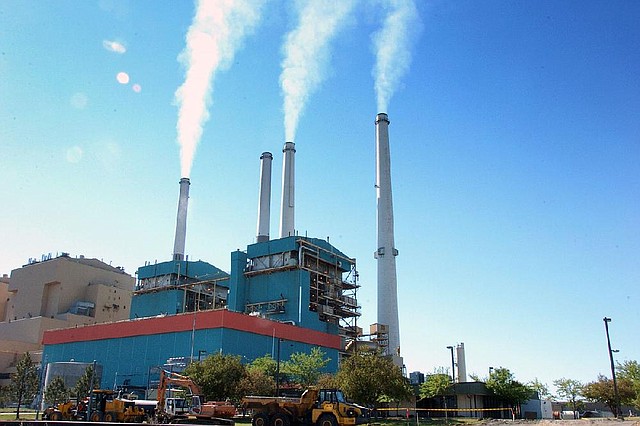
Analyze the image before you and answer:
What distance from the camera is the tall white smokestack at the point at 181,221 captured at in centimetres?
9281

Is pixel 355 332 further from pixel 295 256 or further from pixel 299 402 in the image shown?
pixel 299 402

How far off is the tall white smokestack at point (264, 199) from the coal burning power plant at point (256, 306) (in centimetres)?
16

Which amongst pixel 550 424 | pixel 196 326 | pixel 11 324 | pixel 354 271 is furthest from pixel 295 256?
pixel 11 324

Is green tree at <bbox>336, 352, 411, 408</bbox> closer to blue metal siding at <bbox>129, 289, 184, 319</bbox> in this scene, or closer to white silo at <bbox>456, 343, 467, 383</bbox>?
white silo at <bbox>456, 343, 467, 383</bbox>

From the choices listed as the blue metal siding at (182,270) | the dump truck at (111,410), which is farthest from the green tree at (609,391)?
the blue metal siding at (182,270)

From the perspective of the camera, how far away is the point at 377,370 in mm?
40031

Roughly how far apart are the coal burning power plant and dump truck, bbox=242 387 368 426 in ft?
89.5

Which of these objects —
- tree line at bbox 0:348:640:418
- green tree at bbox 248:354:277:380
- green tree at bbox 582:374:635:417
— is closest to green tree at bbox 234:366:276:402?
tree line at bbox 0:348:640:418

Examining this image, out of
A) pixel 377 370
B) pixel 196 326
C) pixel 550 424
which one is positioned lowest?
pixel 550 424

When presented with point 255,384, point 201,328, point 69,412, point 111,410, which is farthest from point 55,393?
point 111,410

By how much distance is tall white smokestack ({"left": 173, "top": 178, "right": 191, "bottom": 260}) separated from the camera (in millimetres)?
92812

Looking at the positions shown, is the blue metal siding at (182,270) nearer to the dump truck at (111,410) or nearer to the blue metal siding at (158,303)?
the blue metal siding at (158,303)

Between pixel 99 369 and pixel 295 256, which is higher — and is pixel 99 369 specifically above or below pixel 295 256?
below

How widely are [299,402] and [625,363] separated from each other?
144 ft
